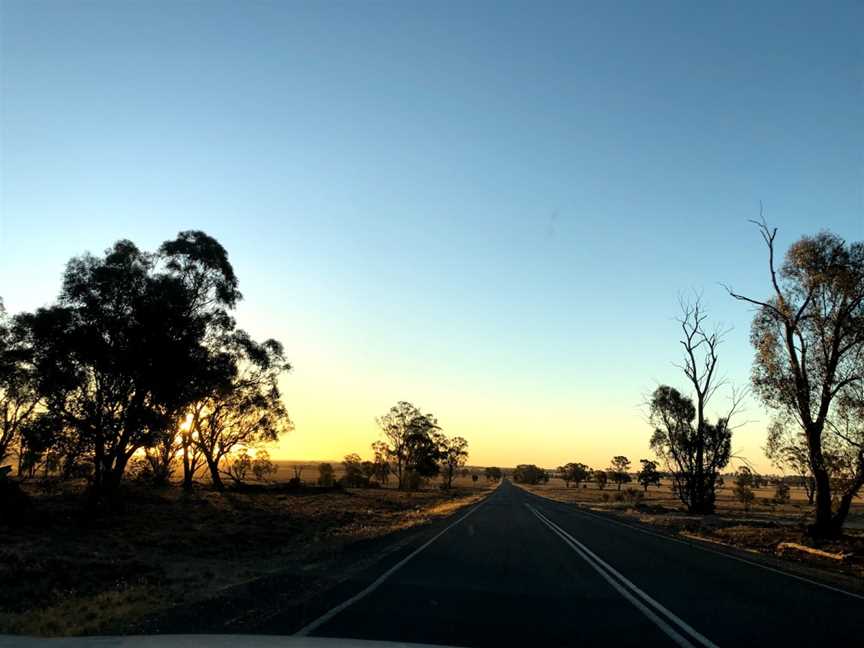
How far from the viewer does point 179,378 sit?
26734 mm

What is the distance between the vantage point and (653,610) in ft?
30.0

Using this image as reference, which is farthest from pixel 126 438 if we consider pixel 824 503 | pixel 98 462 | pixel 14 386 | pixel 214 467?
pixel 824 503

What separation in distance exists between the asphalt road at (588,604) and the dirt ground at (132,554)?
3205 mm

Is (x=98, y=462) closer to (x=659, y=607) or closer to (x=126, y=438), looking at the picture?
(x=126, y=438)

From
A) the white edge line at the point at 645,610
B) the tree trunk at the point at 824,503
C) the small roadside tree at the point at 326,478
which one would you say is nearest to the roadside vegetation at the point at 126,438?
the white edge line at the point at 645,610

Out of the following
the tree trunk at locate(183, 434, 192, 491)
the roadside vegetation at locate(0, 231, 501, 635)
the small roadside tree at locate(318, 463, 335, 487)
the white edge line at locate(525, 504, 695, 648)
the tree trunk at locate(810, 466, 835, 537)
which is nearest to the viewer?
the white edge line at locate(525, 504, 695, 648)

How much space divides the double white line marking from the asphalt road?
0.06 ft

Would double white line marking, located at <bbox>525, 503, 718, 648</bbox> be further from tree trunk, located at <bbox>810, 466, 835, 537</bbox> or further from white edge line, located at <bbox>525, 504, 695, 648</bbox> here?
tree trunk, located at <bbox>810, 466, 835, 537</bbox>

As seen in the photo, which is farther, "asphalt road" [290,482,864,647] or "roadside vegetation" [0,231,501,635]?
"roadside vegetation" [0,231,501,635]

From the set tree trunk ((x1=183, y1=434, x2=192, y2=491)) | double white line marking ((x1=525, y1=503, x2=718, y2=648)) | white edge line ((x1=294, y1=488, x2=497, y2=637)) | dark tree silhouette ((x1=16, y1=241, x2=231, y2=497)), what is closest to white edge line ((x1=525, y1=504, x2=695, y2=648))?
double white line marking ((x1=525, y1=503, x2=718, y2=648))

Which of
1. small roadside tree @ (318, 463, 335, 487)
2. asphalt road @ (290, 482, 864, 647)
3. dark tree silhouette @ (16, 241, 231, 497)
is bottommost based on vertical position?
small roadside tree @ (318, 463, 335, 487)

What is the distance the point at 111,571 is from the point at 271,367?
96.8ft

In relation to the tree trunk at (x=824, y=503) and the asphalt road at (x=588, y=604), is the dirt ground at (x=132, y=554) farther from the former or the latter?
the tree trunk at (x=824, y=503)

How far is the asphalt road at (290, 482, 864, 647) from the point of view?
7453 millimetres
